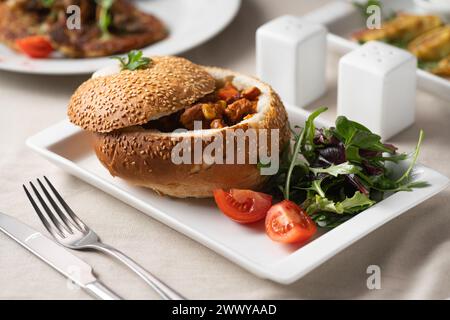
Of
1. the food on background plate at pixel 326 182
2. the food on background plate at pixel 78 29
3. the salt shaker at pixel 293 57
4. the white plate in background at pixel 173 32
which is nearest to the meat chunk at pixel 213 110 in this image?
the food on background plate at pixel 326 182

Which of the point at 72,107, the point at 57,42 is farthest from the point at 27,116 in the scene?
the point at 72,107

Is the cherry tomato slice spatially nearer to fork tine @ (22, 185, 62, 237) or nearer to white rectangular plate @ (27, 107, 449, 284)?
white rectangular plate @ (27, 107, 449, 284)

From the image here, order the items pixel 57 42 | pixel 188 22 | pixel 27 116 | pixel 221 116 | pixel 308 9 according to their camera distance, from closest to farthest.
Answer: pixel 221 116 < pixel 27 116 < pixel 57 42 < pixel 188 22 < pixel 308 9

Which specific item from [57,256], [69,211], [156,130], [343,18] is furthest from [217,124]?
[343,18]

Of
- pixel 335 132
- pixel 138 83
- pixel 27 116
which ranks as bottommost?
pixel 27 116

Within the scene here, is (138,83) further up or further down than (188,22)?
further up

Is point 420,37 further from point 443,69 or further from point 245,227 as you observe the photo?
point 245,227
